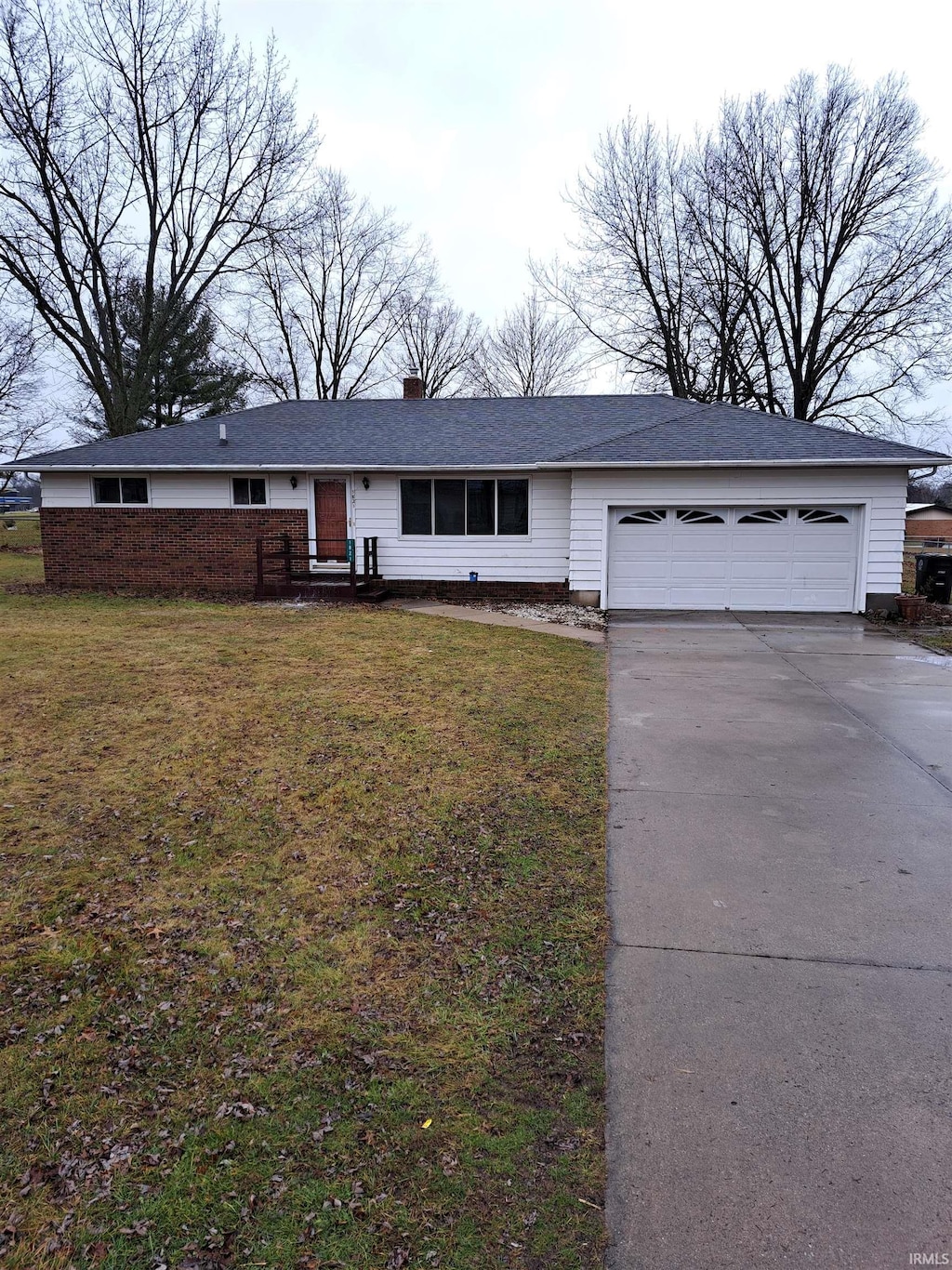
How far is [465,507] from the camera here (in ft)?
48.3

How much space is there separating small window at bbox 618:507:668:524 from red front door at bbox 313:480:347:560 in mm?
5443

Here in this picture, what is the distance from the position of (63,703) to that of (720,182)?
26.6m

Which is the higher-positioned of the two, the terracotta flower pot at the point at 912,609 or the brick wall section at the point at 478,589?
the brick wall section at the point at 478,589

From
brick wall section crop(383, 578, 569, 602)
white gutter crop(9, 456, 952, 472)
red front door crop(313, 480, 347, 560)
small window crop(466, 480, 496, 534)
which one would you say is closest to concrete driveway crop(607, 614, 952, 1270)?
white gutter crop(9, 456, 952, 472)

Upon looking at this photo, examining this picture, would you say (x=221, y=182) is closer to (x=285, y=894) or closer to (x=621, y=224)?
(x=621, y=224)

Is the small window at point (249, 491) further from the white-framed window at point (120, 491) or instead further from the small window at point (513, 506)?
the small window at point (513, 506)

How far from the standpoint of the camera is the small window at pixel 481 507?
47.9ft

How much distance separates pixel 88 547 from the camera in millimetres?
15391

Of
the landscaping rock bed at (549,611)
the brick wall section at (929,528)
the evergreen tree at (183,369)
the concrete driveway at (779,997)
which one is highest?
the evergreen tree at (183,369)

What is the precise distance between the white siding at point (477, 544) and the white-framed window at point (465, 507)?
0.12 metres

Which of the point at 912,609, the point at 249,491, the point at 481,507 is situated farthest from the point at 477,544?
the point at 912,609

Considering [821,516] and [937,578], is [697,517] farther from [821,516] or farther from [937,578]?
[937,578]

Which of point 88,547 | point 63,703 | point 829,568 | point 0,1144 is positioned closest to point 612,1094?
point 0,1144

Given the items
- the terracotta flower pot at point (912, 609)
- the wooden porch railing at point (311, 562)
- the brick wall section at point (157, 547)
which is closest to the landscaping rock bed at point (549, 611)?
the wooden porch railing at point (311, 562)
